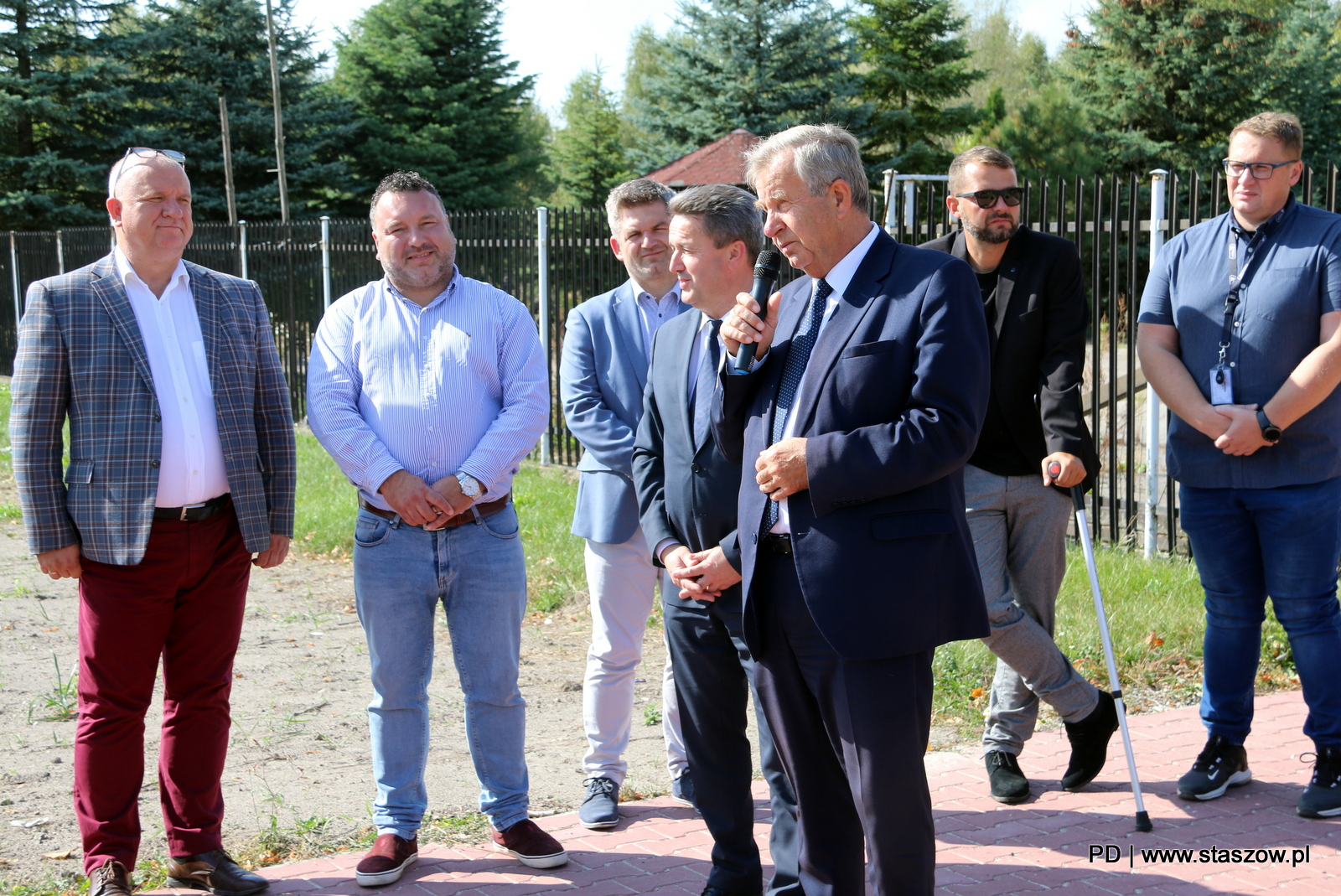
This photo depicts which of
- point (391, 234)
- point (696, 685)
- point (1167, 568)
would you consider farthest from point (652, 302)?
point (1167, 568)

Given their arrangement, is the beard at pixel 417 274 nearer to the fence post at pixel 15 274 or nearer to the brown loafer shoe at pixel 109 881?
the brown loafer shoe at pixel 109 881

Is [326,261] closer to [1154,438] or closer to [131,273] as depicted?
[1154,438]

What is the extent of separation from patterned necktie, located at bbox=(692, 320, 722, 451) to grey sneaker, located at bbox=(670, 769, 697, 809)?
5.24ft

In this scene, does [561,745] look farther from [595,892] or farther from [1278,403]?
[1278,403]

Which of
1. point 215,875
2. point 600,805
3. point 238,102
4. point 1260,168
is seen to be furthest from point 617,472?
point 238,102

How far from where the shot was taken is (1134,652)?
6.05m

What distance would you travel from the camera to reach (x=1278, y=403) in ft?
14.1

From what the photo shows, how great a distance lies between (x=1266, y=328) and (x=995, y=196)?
3.69ft

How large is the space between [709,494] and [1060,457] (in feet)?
4.78

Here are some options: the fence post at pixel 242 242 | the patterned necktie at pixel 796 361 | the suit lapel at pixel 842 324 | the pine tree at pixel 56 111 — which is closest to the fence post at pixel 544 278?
the fence post at pixel 242 242

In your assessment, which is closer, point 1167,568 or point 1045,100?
point 1167,568

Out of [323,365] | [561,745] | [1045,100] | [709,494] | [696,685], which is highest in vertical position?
[1045,100]

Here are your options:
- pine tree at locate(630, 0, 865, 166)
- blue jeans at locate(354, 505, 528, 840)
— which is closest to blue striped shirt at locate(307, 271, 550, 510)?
blue jeans at locate(354, 505, 528, 840)

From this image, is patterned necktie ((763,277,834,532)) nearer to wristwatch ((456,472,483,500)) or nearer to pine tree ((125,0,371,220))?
wristwatch ((456,472,483,500))
